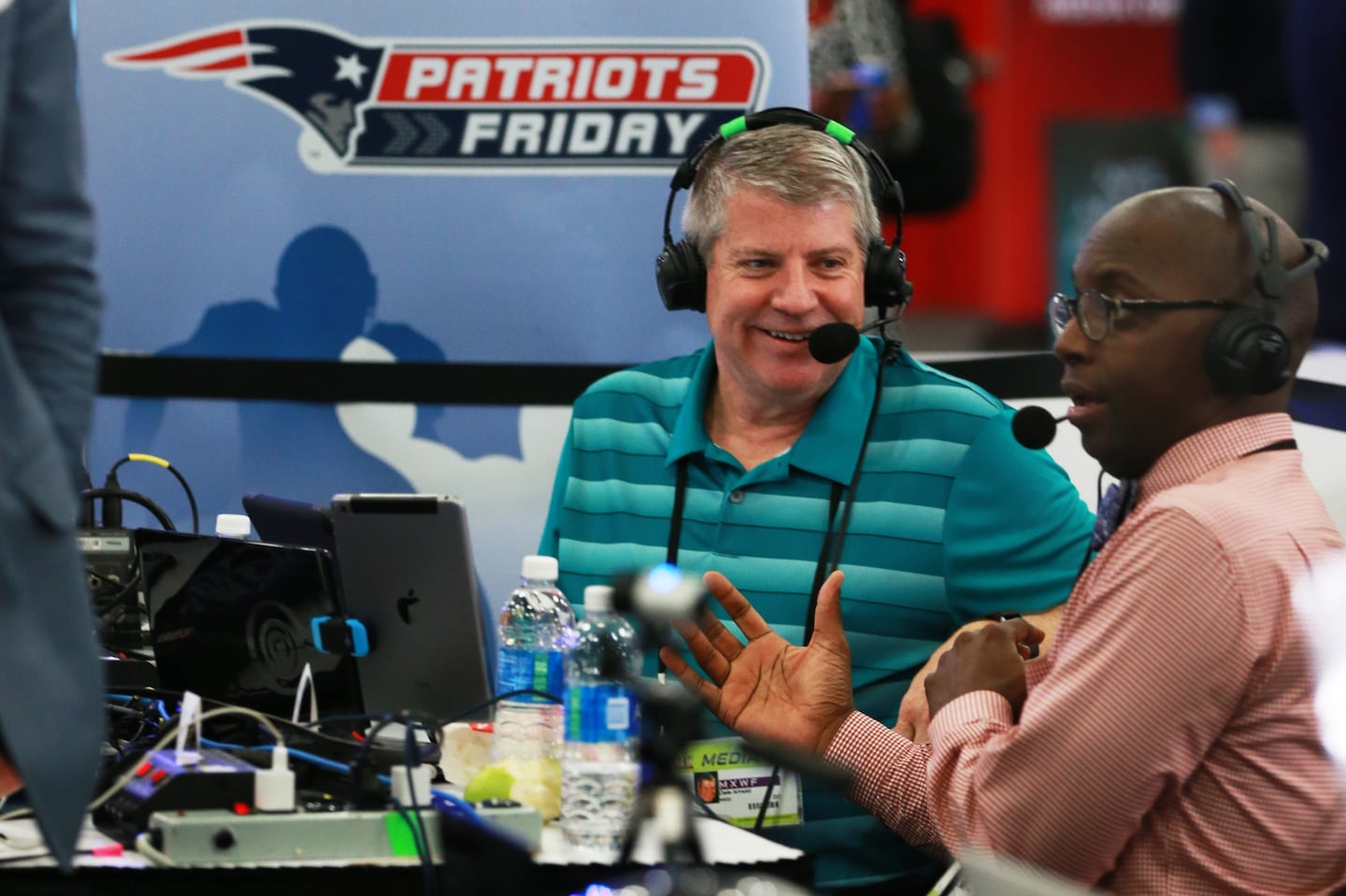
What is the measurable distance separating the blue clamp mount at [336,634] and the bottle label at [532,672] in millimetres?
225

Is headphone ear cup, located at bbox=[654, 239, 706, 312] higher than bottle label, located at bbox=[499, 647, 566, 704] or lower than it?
higher

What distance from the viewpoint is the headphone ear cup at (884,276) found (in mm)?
2801

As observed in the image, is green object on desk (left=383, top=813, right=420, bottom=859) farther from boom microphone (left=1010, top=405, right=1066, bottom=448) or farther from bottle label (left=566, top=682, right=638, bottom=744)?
boom microphone (left=1010, top=405, right=1066, bottom=448)

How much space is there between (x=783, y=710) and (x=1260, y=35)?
3.51 m

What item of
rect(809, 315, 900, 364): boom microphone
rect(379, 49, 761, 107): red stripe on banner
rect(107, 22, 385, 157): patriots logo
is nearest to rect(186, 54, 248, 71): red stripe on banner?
rect(107, 22, 385, 157): patriots logo

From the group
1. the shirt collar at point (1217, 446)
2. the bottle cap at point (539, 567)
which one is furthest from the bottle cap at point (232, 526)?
the shirt collar at point (1217, 446)

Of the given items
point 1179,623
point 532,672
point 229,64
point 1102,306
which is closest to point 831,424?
point 532,672

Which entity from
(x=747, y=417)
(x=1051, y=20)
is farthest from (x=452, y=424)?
(x=1051, y=20)

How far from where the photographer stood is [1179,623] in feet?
5.97

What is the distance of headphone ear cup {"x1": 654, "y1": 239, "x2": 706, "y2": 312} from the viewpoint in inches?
113

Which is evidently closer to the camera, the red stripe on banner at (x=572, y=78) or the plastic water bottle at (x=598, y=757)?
the plastic water bottle at (x=598, y=757)

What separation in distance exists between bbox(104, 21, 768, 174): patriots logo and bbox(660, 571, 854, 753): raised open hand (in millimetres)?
1372

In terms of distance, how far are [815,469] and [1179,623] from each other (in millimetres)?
959

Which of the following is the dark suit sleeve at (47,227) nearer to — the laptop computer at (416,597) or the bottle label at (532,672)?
the laptop computer at (416,597)
